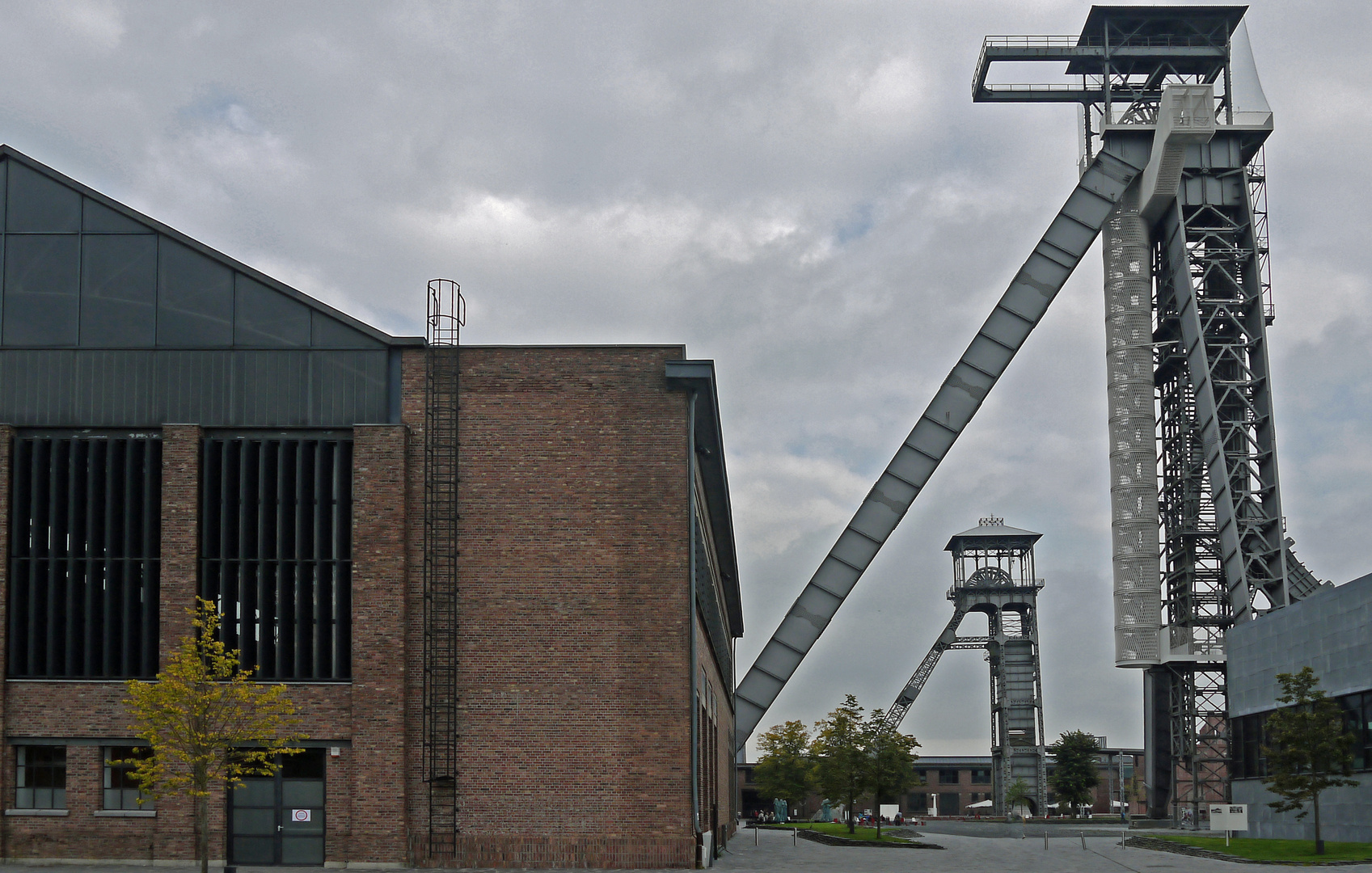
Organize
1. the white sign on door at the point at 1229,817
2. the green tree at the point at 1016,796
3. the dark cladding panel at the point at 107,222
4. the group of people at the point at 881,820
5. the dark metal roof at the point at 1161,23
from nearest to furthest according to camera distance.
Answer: the dark cladding panel at the point at 107,222 → the white sign on door at the point at 1229,817 → the dark metal roof at the point at 1161,23 → the group of people at the point at 881,820 → the green tree at the point at 1016,796

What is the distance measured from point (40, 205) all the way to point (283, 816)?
14079 mm

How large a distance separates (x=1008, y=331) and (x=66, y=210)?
28397 millimetres

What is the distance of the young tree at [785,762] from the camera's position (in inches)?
3275

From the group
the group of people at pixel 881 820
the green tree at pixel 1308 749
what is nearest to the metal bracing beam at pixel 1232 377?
the green tree at pixel 1308 749

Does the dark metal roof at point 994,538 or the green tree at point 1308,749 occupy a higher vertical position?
the dark metal roof at point 994,538

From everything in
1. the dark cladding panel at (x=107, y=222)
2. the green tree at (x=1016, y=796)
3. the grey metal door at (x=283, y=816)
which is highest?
the dark cladding panel at (x=107, y=222)

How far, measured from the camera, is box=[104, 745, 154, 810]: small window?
27.7 meters

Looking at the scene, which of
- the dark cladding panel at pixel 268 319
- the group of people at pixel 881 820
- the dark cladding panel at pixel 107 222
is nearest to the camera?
the dark cladding panel at pixel 268 319

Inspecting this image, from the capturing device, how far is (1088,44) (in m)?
61.1

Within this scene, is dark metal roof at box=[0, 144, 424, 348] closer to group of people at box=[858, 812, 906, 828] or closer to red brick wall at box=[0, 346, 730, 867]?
red brick wall at box=[0, 346, 730, 867]

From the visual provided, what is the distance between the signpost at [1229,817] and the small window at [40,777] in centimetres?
3114

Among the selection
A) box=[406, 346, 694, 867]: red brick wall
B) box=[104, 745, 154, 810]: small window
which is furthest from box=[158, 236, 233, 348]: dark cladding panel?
box=[104, 745, 154, 810]: small window

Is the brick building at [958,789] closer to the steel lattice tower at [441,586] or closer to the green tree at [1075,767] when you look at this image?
the green tree at [1075,767]

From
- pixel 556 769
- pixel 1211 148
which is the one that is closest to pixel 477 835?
pixel 556 769
